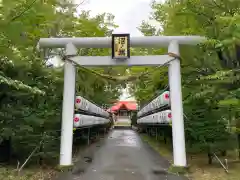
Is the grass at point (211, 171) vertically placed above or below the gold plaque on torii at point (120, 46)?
below

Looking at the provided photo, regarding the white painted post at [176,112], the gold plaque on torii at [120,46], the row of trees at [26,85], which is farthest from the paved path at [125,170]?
the gold plaque on torii at [120,46]

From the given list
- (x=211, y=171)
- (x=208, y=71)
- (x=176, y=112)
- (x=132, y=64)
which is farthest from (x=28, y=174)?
(x=208, y=71)

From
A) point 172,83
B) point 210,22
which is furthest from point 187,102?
point 210,22

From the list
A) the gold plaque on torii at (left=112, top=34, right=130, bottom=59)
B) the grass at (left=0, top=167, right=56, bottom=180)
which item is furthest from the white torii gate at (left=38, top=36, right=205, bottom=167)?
the grass at (left=0, top=167, right=56, bottom=180)

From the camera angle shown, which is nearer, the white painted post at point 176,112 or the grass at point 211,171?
the grass at point 211,171

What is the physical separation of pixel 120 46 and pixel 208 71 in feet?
13.2

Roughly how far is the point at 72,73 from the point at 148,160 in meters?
5.18

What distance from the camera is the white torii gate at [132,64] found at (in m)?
9.30

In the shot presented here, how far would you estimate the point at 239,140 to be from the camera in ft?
33.2

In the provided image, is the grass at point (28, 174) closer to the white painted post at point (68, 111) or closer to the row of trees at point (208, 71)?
the white painted post at point (68, 111)

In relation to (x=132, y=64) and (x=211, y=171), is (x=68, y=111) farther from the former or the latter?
(x=211, y=171)

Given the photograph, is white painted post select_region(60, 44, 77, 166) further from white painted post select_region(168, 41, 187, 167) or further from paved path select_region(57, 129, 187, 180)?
white painted post select_region(168, 41, 187, 167)

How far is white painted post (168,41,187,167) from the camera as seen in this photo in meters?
9.21

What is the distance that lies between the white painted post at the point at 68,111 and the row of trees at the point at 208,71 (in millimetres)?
4683
